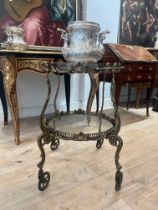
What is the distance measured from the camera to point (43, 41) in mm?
2201

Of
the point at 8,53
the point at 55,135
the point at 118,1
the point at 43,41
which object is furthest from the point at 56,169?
the point at 118,1

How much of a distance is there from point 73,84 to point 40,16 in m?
0.90

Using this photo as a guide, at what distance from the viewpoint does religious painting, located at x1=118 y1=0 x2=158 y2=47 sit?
9.50ft

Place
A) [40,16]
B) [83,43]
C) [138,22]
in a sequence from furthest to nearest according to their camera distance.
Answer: [138,22] < [40,16] < [83,43]

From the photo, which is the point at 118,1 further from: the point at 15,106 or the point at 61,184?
the point at 61,184

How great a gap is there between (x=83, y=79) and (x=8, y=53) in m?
1.30

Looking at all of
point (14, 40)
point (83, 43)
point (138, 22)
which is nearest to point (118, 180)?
point (83, 43)

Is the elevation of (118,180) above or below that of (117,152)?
below

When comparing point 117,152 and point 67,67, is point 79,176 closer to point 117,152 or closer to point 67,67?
point 117,152

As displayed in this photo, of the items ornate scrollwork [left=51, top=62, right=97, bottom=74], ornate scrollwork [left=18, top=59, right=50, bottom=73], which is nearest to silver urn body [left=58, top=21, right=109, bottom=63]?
ornate scrollwork [left=51, top=62, right=97, bottom=74]

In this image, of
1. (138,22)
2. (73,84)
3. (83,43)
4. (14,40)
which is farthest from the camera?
(138,22)

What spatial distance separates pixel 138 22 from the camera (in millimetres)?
3092

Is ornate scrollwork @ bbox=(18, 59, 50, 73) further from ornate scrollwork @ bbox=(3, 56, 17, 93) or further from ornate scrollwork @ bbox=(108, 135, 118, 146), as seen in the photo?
ornate scrollwork @ bbox=(108, 135, 118, 146)

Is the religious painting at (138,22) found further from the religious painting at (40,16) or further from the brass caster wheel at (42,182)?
the brass caster wheel at (42,182)
